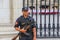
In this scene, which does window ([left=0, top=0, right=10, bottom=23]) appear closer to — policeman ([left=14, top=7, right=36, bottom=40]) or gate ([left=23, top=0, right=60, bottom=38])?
gate ([left=23, top=0, right=60, bottom=38])

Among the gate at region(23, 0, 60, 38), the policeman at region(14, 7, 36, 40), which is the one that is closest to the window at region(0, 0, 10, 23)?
the gate at region(23, 0, 60, 38)

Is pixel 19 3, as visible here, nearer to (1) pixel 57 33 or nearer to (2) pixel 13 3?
(2) pixel 13 3

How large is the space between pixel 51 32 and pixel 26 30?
3.37 meters

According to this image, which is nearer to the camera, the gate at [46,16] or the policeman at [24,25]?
the policeman at [24,25]

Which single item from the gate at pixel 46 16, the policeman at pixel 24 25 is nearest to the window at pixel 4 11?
the gate at pixel 46 16

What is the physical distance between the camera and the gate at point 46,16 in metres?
9.57

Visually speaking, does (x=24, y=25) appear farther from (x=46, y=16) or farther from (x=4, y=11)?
(x=46, y=16)

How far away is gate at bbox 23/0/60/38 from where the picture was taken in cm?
957

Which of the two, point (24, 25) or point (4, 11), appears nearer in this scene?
point (24, 25)

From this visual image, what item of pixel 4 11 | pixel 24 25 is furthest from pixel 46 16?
pixel 24 25

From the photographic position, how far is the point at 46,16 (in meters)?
9.76

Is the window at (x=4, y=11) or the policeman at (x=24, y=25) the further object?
the window at (x=4, y=11)

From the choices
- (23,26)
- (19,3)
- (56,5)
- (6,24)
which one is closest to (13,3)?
(19,3)

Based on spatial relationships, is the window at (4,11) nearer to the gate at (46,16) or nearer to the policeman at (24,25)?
the gate at (46,16)
